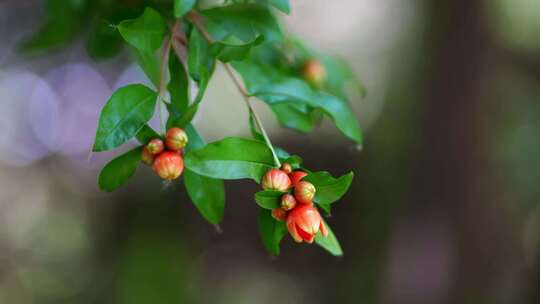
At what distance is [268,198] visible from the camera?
68cm

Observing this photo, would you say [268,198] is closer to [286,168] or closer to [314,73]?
[286,168]

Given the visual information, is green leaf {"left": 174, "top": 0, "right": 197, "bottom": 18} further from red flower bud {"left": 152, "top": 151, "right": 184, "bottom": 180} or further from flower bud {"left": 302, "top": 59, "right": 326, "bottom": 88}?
flower bud {"left": 302, "top": 59, "right": 326, "bottom": 88}

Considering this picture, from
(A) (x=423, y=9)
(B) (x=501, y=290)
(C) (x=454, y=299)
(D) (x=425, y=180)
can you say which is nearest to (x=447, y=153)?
(D) (x=425, y=180)

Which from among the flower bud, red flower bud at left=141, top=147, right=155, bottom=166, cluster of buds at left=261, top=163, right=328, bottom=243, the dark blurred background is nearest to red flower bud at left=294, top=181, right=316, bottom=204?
cluster of buds at left=261, top=163, right=328, bottom=243

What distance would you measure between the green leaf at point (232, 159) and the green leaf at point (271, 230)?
0.08 m

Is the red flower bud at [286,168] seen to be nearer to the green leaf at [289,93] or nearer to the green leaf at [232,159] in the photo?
the green leaf at [232,159]

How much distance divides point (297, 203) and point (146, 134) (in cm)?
23

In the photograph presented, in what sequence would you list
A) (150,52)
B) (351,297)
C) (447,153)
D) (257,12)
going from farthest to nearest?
1. (351,297)
2. (447,153)
3. (257,12)
4. (150,52)

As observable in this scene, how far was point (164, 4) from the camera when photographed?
104cm

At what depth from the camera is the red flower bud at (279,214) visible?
2.31ft

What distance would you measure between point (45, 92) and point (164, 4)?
2.68m

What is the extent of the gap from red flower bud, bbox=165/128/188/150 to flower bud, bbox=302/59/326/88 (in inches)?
18.8

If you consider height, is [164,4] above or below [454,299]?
above

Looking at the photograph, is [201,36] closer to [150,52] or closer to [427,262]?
[150,52]
